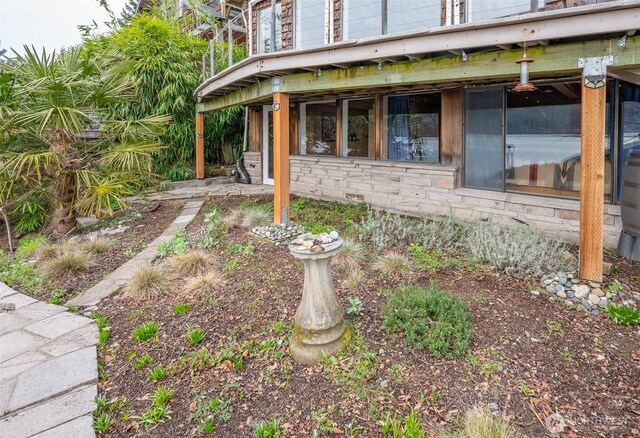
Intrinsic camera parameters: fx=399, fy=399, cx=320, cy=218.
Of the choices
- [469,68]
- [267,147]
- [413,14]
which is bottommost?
[267,147]

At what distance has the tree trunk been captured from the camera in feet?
19.8

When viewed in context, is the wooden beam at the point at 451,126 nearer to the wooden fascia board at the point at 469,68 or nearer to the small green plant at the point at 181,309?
the wooden fascia board at the point at 469,68

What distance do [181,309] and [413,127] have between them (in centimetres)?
481

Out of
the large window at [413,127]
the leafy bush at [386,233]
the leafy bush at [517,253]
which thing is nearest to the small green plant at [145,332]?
the leafy bush at [386,233]

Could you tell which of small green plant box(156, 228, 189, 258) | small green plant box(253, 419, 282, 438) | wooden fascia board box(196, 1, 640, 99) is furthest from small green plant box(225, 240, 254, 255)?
small green plant box(253, 419, 282, 438)

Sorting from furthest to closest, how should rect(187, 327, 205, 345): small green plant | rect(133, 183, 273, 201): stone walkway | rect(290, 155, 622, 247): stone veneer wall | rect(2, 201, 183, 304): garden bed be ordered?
rect(133, 183, 273, 201): stone walkway, rect(290, 155, 622, 247): stone veneer wall, rect(2, 201, 183, 304): garden bed, rect(187, 327, 205, 345): small green plant

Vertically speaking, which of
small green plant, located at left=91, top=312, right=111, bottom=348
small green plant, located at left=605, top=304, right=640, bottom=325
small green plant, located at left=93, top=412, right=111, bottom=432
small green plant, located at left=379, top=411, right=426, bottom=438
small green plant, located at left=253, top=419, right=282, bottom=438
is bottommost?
small green plant, located at left=93, top=412, right=111, bottom=432

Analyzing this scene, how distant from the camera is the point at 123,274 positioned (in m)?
4.51

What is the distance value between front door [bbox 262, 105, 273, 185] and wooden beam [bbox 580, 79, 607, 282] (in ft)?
24.8

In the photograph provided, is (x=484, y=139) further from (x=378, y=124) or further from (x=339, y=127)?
(x=339, y=127)

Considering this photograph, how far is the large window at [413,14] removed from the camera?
583cm

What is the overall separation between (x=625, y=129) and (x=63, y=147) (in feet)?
24.2

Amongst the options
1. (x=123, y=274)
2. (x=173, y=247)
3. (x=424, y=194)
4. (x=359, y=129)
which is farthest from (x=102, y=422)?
(x=359, y=129)

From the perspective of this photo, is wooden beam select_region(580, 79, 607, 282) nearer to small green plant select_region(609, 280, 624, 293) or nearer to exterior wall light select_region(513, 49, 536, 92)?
small green plant select_region(609, 280, 624, 293)
